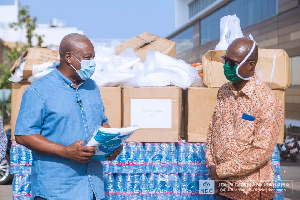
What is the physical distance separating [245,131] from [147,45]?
2.96m

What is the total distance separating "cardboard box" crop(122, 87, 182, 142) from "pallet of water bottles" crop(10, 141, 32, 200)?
1033 mm

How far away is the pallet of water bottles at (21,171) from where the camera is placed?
14.1 ft

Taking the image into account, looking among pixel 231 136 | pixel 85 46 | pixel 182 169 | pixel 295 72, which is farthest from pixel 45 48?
pixel 295 72

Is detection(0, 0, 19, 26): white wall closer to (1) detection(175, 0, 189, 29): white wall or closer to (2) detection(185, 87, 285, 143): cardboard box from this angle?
(1) detection(175, 0, 189, 29): white wall

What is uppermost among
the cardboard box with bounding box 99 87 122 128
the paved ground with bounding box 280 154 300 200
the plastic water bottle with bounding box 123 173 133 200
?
the cardboard box with bounding box 99 87 122 128

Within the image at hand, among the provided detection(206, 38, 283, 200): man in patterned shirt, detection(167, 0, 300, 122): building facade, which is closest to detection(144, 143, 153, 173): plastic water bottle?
detection(206, 38, 283, 200): man in patterned shirt

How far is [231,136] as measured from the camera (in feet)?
9.07

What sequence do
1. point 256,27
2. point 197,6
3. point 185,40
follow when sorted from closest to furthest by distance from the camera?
point 256,27, point 185,40, point 197,6

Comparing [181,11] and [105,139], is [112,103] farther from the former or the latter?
[181,11]

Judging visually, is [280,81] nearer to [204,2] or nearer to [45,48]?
[45,48]

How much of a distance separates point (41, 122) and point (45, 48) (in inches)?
103

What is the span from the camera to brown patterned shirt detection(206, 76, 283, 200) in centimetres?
263

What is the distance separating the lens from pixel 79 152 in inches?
99.6

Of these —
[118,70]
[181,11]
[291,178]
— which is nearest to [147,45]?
[118,70]
